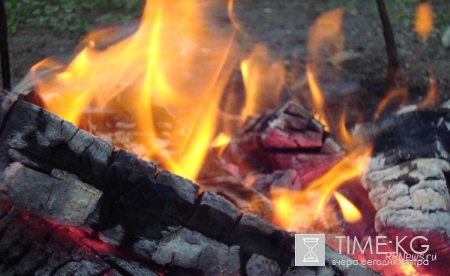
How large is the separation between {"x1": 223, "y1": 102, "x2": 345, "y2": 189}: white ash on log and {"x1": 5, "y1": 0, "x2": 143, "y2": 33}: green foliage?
6.72ft

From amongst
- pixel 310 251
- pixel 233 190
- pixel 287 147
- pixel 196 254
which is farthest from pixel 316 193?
pixel 196 254

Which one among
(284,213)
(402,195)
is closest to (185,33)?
(284,213)

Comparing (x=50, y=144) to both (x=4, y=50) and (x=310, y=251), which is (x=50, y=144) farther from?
(x=310, y=251)

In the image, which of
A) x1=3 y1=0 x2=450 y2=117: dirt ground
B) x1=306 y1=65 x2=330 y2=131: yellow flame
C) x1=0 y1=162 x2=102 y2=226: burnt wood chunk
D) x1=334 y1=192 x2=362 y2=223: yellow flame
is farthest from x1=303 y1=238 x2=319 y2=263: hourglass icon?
x1=3 y1=0 x2=450 y2=117: dirt ground

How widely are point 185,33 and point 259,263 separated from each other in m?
2.42

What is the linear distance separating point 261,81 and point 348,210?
1.23 metres

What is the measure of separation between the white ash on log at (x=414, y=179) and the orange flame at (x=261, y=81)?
0.78 metres

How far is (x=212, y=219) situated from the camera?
169cm

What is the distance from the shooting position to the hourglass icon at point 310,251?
171cm

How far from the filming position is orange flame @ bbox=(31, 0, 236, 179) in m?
2.48

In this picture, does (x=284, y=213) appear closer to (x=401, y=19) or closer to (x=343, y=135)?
(x=343, y=135)

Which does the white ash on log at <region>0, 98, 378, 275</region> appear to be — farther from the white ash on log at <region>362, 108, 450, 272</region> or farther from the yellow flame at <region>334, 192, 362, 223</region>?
the yellow flame at <region>334, 192, 362, 223</region>

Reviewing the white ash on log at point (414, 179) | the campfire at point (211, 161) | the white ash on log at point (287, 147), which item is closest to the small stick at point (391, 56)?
the campfire at point (211, 161)

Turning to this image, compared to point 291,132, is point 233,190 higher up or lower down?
lower down
